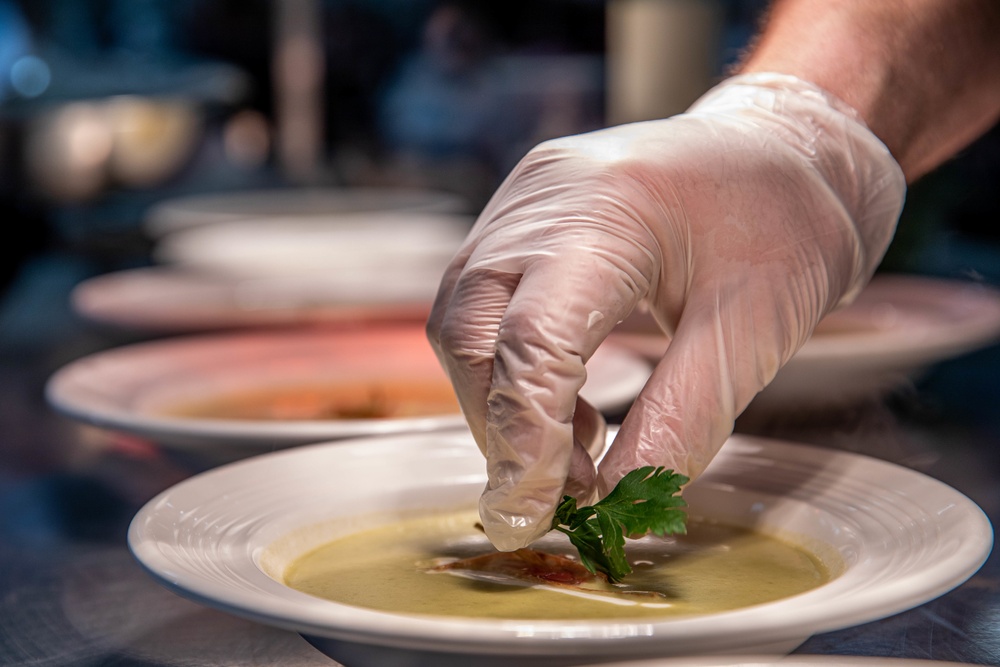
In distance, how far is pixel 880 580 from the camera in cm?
79

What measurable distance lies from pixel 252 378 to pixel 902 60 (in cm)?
108

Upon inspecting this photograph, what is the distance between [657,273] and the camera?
42.6 inches

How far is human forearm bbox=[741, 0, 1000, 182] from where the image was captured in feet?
4.26

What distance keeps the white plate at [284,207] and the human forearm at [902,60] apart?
217 centimetres

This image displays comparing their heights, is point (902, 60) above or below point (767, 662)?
above

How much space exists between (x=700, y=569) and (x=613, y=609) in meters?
0.14

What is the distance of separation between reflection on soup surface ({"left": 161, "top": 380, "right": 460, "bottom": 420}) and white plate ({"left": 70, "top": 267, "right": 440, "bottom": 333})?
27cm

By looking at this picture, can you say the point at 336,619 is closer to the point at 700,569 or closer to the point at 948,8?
the point at 700,569

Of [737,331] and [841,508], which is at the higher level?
[737,331]

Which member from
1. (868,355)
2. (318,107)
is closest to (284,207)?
(868,355)

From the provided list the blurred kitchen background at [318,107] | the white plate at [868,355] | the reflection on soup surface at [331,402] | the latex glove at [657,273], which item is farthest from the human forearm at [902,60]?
the reflection on soup surface at [331,402]

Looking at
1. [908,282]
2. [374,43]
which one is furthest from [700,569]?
[374,43]

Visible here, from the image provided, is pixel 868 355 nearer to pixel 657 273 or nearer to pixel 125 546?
pixel 657 273

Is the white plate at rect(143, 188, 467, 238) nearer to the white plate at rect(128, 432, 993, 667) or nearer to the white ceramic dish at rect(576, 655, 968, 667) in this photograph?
the white plate at rect(128, 432, 993, 667)
